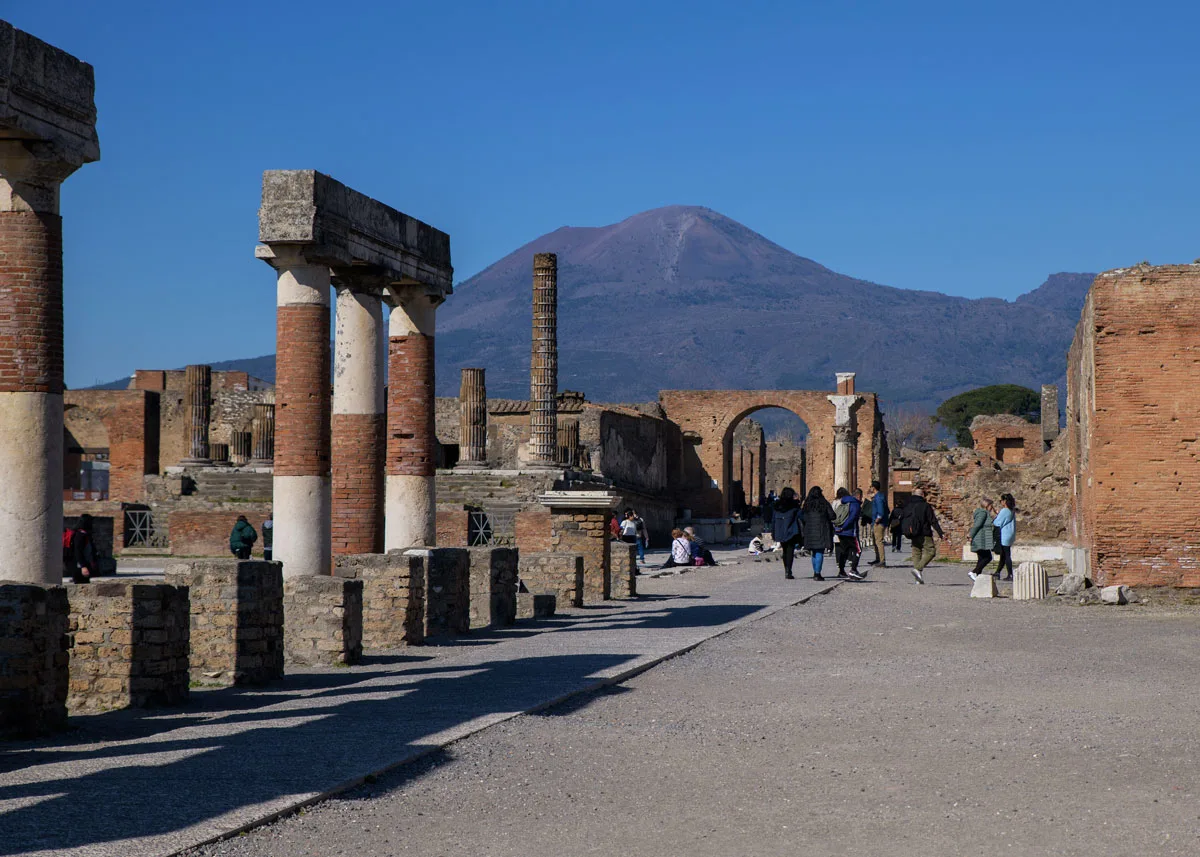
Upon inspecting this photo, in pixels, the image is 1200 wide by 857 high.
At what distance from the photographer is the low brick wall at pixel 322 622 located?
37.2 ft

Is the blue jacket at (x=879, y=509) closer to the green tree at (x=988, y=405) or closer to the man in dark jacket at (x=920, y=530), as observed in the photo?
the man in dark jacket at (x=920, y=530)

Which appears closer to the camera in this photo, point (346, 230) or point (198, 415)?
point (346, 230)

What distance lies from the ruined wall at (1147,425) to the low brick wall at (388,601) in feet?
27.9

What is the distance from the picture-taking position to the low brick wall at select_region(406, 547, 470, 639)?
43.3ft

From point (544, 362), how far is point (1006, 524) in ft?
44.8

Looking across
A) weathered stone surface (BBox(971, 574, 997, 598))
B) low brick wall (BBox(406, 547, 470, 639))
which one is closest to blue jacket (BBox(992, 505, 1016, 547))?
weathered stone surface (BBox(971, 574, 997, 598))

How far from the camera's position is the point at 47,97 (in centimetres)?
918

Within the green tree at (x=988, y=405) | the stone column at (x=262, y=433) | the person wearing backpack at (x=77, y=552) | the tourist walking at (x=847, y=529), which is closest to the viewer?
the person wearing backpack at (x=77, y=552)

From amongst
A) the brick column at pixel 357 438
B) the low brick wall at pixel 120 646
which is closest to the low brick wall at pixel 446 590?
the brick column at pixel 357 438

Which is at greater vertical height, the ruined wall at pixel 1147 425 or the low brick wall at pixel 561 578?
the ruined wall at pixel 1147 425

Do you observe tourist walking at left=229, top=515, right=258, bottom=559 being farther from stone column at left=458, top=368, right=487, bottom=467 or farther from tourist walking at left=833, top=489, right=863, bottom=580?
tourist walking at left=833, top=489, right=863, bottom=580

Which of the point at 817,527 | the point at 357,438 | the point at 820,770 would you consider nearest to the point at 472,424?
the point at 817,527

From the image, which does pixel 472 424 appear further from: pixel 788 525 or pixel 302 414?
pixel 302 414

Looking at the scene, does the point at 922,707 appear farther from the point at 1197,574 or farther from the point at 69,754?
the point at 1197,574
